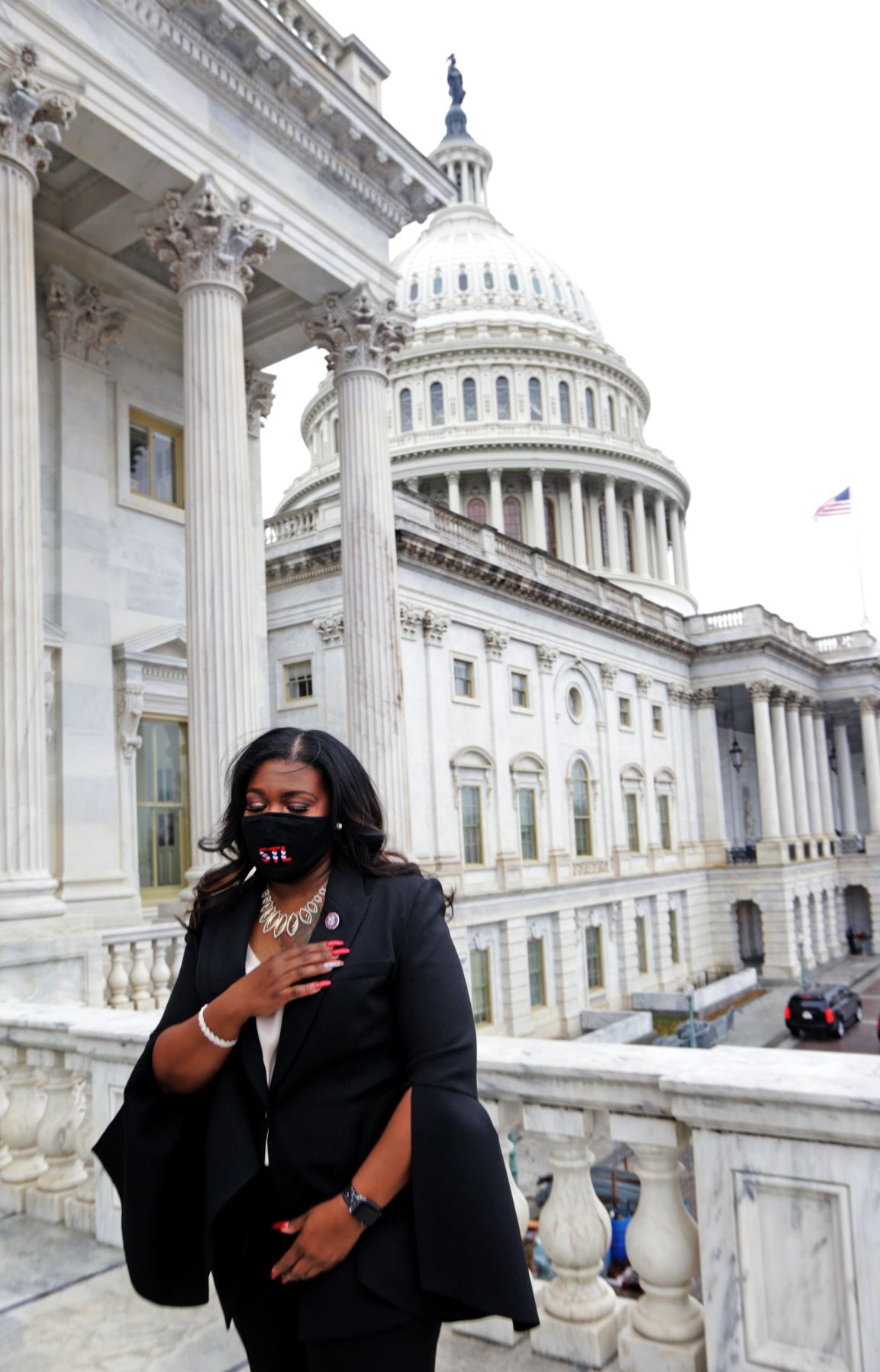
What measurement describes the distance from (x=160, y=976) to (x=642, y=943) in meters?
35.4

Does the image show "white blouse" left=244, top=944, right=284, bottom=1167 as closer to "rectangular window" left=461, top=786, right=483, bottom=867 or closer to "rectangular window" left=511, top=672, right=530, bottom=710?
"rectangular window" left=461, top=786, right=483, bottom=867

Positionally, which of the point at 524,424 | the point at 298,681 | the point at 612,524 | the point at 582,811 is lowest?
the point at 582,811

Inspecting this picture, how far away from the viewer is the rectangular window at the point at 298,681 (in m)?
32.7

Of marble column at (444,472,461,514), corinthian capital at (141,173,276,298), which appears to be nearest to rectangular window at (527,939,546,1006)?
corinthian capital at (141,173,276,298)

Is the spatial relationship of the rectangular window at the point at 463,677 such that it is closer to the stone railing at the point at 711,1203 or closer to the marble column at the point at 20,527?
the marble column at the point at 20,527

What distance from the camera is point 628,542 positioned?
2712 inches

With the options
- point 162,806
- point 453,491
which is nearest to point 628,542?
point 453,491

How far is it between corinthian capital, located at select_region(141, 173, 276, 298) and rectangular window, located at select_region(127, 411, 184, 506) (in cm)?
349

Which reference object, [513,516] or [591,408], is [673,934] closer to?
[513,516]

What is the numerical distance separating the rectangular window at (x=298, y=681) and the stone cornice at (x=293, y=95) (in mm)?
16869

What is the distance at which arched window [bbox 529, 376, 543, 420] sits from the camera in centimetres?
6681

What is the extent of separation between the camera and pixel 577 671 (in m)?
42.6

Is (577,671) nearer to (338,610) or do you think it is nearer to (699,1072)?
(338,610)

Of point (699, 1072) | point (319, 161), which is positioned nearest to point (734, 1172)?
point (699, 1072)
